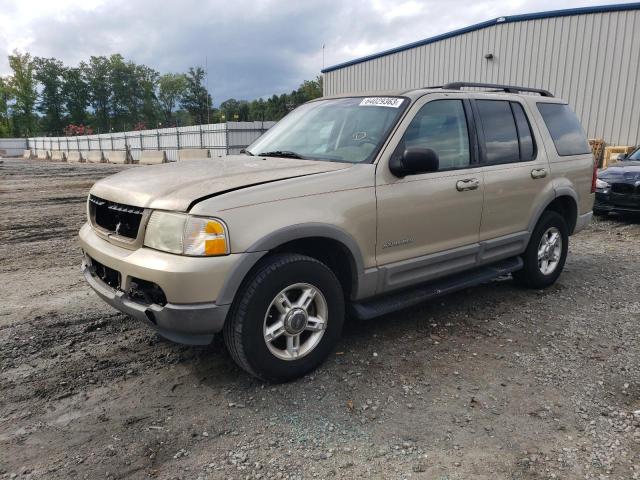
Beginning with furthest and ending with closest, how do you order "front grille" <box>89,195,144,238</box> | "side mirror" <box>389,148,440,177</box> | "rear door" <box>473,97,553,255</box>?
"rear door" <box>473,97,553,255</box> → "side mirror" <box>389,148,440,177</box> → "front grille" <box>89,195,144,238</box>

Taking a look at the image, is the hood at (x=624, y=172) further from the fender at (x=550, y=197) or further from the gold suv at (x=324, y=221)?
the gold suv at (x=324, y=221)

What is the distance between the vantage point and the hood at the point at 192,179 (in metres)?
2.88

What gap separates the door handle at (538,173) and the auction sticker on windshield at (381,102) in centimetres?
171

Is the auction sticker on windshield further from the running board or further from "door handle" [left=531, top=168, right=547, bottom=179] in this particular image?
"door handle" [left=531, top=168, right=547, bottom=179]

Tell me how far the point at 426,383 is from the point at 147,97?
117 m

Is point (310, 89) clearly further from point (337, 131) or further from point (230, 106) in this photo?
point (337, 131)

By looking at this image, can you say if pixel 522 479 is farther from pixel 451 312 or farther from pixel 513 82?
pixel 513 82

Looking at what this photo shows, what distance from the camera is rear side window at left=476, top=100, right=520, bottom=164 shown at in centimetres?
432

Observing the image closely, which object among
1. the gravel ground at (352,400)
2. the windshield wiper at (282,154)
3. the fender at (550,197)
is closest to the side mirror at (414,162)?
the windshield wiper at (282,154)

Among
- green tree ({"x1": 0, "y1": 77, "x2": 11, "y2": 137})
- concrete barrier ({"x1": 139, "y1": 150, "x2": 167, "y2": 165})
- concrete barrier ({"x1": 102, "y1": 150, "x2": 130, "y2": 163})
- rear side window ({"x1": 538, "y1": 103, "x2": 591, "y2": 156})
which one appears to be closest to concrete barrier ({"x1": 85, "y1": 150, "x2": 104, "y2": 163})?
concrete barrier ({"x1": 102, "y1": 150, "x2": 130, "y2": 163})

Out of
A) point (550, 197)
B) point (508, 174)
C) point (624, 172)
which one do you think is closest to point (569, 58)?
point (624, 172)

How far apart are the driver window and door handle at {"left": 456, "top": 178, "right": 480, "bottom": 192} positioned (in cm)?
13

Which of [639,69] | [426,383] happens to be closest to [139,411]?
[426,383]

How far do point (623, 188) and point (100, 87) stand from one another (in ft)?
363
